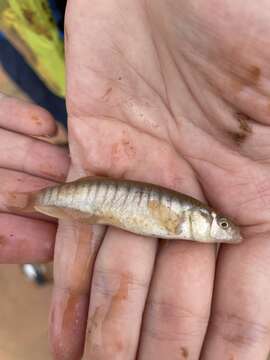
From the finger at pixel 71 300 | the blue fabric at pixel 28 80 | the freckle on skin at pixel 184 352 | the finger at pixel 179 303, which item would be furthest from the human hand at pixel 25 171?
the blue fabric at pixel 28 80

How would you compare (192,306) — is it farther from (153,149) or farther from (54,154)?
(54,154)

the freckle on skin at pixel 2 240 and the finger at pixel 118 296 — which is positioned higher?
the freckle on skin at pixel 2 240

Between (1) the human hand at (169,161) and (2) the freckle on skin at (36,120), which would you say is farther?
(2) the freckle on skin at (36,120)

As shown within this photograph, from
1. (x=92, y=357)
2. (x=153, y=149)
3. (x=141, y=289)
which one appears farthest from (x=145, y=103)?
(x=92, y=357)

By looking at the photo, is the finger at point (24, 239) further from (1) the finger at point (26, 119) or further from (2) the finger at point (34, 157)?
(1) the finger at point (26, 119)

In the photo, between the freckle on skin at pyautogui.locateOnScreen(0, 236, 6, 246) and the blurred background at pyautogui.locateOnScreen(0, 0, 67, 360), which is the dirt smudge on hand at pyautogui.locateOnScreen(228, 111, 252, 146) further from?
the blurred background at pyautogui.locateOnScreen(0, 0, 67, 360)

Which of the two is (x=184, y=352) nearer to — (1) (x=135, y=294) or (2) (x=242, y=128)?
(1) (x=135, y=294)
